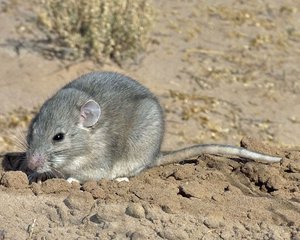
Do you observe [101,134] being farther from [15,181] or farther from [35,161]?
[15,181]

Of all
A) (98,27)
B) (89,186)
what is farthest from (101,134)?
(98,27)

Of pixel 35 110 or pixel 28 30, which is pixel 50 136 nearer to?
pixel 35 110

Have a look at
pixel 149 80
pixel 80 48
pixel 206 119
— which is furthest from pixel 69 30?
pixel 206 119

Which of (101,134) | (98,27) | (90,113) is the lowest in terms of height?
(98,27)

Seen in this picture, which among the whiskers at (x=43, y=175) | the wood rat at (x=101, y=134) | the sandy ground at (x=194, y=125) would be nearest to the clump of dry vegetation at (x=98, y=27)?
the sandy ground at (x=194, y=125)

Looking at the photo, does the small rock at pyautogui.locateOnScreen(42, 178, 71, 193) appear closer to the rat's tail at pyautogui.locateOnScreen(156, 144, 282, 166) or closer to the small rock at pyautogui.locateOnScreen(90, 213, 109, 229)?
the small rock at pyautogui.locateOnScreen(90, 213, 109, 229)

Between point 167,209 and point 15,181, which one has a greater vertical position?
point 167,209
